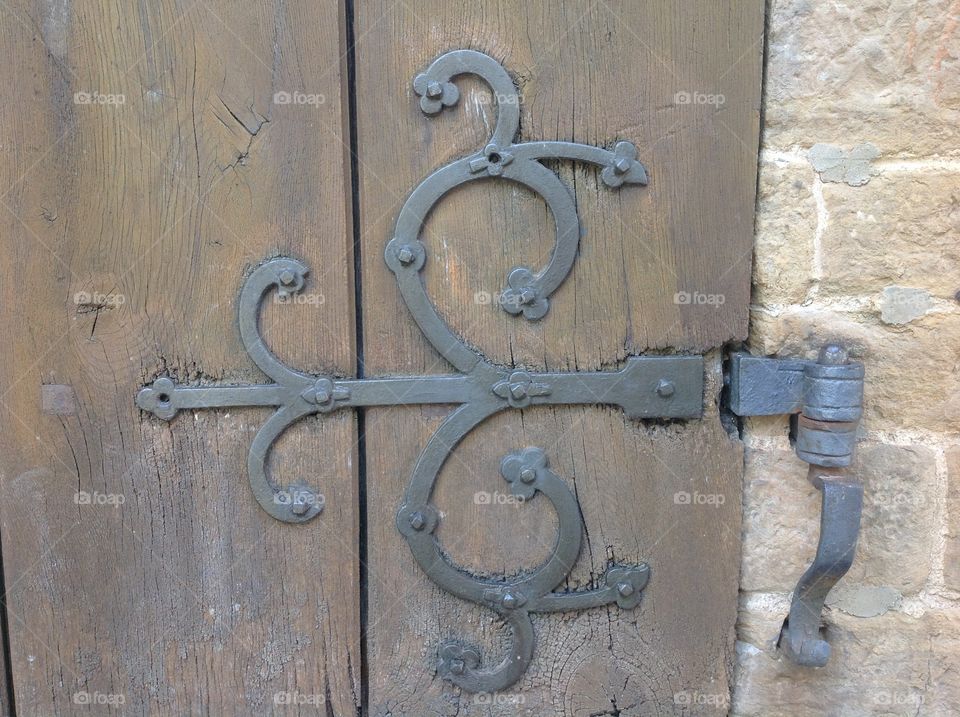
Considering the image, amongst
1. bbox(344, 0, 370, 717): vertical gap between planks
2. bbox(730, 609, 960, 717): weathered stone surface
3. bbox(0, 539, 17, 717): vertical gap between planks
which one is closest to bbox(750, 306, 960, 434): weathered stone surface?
bbox(730, 609, 960, 717): weathered stone surface

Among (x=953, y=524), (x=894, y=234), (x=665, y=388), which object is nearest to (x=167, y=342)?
(x=665, y=388)

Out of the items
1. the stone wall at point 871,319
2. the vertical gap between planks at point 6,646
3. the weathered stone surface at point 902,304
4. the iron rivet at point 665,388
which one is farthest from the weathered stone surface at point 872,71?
the vertical gap between planks at point 6,646

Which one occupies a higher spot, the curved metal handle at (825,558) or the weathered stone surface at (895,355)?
the weathered stone surface at (895,355)

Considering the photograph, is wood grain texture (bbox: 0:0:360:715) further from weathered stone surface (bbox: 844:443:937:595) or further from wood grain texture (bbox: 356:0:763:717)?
weathered stone surface (bbox: 844:443:937:595)

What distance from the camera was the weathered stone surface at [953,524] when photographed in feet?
2.91

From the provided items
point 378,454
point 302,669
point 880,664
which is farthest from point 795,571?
point 302,669

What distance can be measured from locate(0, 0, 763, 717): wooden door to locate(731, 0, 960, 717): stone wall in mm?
43

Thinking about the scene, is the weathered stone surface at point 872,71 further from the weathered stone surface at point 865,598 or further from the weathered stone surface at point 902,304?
the weathered stone surface at point 865,598

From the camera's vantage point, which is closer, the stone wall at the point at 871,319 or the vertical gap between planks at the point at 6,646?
the stone wall at the point at 871,319

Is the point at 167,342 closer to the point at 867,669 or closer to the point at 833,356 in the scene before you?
the point at 833,356

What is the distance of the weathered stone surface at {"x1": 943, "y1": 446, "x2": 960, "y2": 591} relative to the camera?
0.89 metres

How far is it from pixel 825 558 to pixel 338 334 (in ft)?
2.12

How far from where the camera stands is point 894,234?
2.82 feet

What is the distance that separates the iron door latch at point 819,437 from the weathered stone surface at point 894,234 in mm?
99
